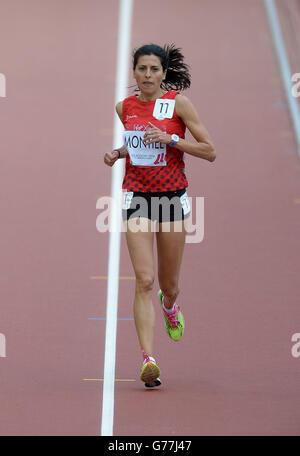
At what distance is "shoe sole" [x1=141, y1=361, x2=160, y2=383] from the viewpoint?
801 cm

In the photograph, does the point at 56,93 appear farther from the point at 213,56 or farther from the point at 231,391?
the point at 231,391

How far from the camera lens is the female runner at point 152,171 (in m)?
8.23

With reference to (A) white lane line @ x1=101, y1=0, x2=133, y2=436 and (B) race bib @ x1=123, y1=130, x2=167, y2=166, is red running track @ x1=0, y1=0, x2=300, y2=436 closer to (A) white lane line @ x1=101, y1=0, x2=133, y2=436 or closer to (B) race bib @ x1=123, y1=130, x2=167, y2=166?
(A) white lane line @ x1=101, y1=0, x2=133, y2=436

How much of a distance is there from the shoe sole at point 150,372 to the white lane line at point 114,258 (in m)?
0.27

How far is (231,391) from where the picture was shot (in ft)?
27.3

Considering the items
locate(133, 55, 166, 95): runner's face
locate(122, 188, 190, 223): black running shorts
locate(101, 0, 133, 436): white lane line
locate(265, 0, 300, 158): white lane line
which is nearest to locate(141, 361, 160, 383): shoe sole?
→ locate(101, 0, 133, 436): white lane line

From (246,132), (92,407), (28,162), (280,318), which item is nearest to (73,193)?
(28,162)

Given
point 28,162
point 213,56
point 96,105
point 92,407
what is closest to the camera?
point 92,407

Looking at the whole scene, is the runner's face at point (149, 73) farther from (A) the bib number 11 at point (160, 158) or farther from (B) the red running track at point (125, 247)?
(B) the red running track at point (125, 247)

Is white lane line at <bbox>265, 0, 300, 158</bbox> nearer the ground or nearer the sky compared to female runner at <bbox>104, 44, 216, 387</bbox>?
nearer the sky

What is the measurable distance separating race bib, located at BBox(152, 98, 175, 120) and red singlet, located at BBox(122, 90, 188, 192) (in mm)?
24

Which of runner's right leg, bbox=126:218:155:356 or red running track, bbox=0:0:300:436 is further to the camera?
runner's right leg, bbox=126:218:155:356

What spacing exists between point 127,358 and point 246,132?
26.8 feet

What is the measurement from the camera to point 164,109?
831 centimetres
